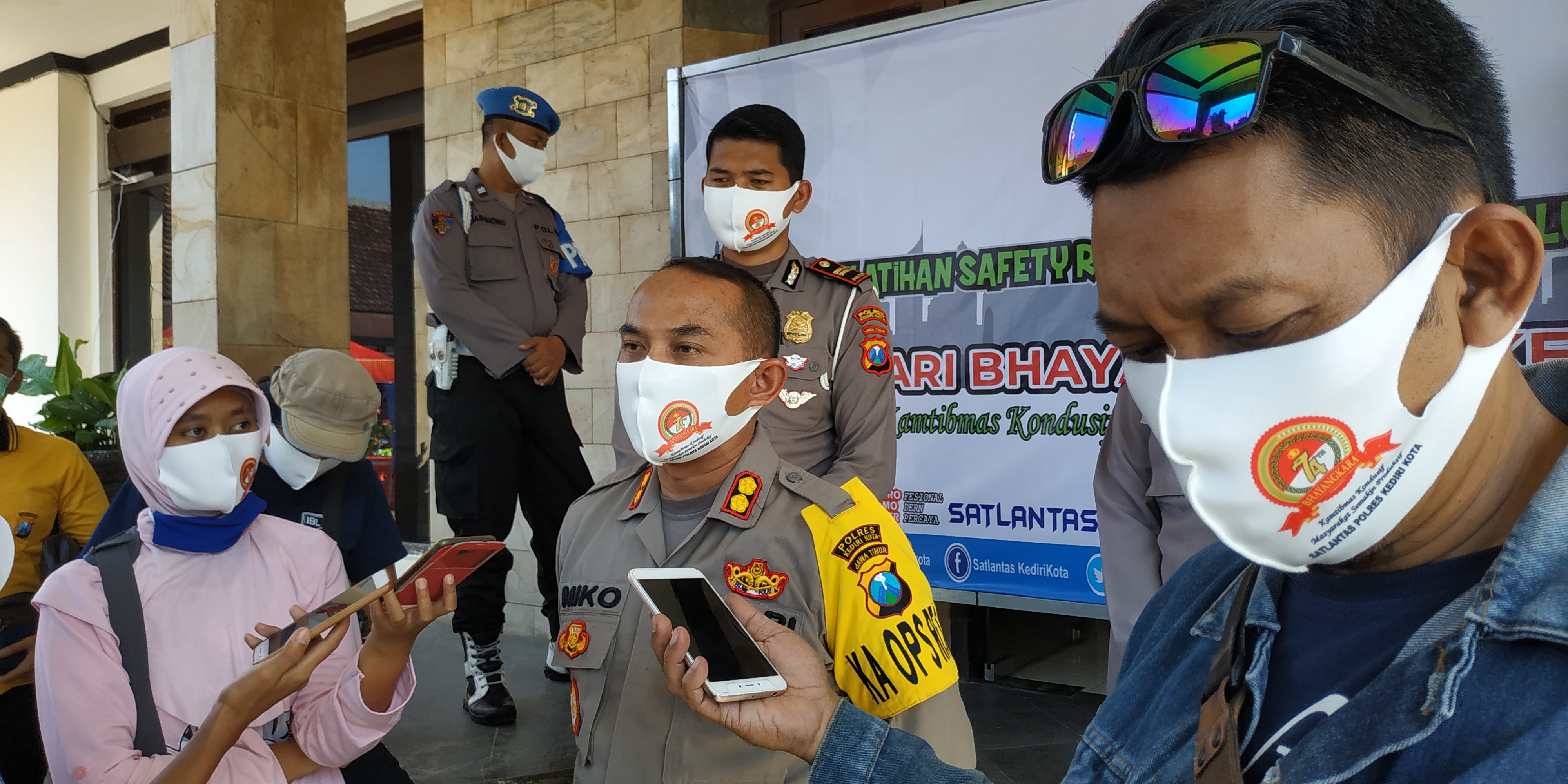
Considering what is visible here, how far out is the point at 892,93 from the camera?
433 cm

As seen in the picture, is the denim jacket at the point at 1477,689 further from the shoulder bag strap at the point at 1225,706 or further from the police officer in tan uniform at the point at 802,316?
the police officer in tan uniform at the point at 802,316

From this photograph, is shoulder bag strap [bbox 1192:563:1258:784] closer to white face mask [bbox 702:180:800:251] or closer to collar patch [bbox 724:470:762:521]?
collar patch [bbox 724:470:762:521]

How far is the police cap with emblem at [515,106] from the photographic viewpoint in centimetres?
431

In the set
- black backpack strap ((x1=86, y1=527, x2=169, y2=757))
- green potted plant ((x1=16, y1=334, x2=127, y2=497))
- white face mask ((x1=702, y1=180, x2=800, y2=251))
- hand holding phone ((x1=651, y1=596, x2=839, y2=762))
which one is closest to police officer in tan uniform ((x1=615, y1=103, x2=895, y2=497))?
white face mask ((x1=702, y1=180, x2=800, y2=251))

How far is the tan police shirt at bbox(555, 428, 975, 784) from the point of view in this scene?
1.80 m

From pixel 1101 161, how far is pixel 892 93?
360 cm

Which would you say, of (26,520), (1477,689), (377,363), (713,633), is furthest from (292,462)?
(377,363)

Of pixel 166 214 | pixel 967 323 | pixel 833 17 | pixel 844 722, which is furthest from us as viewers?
pixel 166 214

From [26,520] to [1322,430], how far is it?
3967 millimetres

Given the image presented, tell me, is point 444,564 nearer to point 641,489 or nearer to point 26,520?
point 641,489

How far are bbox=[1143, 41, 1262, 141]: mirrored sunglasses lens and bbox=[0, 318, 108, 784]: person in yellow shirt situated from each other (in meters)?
3.26

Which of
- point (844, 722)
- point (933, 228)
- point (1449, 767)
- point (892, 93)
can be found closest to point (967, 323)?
point (933, 228)

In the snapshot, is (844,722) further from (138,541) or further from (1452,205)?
(138,541)

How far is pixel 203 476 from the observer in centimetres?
229
